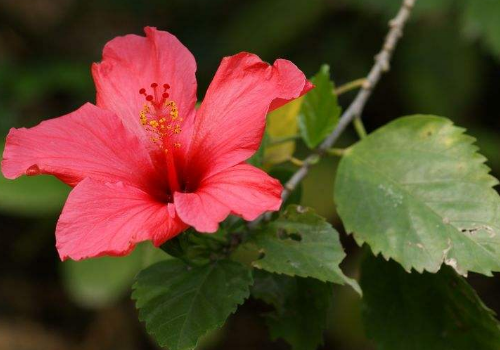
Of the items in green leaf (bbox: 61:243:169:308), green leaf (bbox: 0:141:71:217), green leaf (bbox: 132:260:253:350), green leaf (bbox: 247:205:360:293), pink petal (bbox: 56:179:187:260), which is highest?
pink petal (bbox: 56:179:187:260)

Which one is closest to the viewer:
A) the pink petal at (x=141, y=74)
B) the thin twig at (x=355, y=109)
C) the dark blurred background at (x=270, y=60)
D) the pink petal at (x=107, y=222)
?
the pink petal at (x=107, y=222)

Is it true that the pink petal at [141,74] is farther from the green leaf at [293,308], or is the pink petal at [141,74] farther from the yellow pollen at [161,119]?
the green leaf at [293,308]

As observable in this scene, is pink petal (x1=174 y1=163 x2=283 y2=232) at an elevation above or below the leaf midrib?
above

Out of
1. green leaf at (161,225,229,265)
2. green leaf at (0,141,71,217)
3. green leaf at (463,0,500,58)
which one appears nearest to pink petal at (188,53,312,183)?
green leaf at (161,225,229,265)

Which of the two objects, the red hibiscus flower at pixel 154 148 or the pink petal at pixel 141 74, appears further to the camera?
the pink petal at pixel 141 74

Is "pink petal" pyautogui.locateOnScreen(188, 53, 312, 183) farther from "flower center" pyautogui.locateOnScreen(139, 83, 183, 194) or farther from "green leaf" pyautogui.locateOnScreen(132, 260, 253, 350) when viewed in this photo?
"green leaf" pyautogui.locateOnScreen(132, 260, 253, 350)

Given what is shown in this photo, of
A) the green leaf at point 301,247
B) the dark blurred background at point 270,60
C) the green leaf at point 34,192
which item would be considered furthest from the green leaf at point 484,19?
the green leaf at point 34,192
